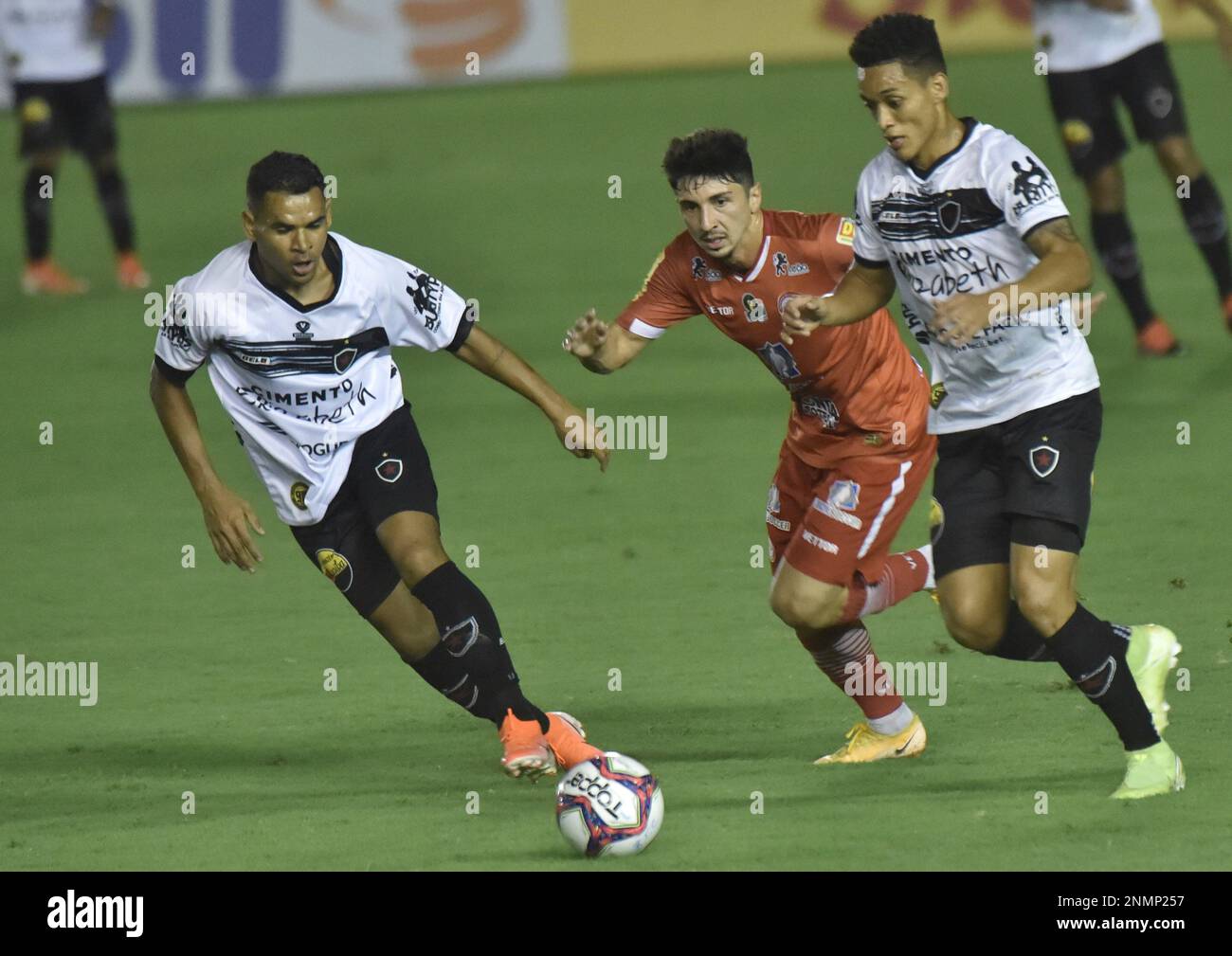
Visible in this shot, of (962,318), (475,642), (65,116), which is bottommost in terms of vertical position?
(475,642)

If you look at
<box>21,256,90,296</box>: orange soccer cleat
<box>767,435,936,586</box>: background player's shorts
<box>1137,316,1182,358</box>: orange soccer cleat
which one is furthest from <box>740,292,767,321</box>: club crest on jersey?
<box>21,256,90,296</box>: orange soccer cleat

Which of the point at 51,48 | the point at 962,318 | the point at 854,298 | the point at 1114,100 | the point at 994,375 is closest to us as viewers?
the point at 962,318

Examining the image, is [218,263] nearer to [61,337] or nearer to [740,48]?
[61,337]

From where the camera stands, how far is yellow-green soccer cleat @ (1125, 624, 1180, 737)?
6.38m

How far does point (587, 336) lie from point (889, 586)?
1.28m

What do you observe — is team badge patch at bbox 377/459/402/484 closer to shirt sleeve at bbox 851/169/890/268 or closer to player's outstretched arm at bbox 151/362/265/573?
player's outstretched arm at bbox 151/362/265/573

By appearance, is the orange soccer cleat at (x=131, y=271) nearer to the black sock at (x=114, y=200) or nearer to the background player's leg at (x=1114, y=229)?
the black sock at (x=114, y=200)

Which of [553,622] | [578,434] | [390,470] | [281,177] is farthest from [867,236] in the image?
[553,622]

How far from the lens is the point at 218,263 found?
22.1 ft

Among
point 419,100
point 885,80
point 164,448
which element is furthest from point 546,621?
point 419,100

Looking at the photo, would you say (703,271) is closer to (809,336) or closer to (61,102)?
(809,336)

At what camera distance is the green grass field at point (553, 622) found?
19.6 ft

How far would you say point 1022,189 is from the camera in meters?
5.93

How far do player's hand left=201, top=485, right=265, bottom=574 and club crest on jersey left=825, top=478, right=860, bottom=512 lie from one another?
176 cm
